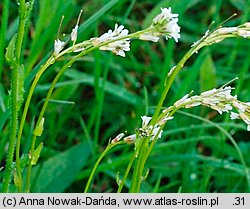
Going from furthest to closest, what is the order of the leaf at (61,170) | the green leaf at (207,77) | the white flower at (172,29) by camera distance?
the green leaf at (207,77), the leaf at (61,170), the white flower at (172,29)

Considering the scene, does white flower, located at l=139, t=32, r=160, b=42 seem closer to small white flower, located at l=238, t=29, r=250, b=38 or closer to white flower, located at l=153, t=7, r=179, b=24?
white flower, located at l=153, t=7, r=179, b=24

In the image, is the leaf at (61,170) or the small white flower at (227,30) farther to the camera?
the leaf at (61,170)

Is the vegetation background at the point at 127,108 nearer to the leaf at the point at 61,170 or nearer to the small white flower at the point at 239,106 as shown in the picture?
the leaf at the point at 61,170

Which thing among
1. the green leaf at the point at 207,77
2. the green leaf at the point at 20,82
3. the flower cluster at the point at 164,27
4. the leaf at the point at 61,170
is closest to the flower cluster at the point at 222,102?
the flower cluster at the point at 164,27

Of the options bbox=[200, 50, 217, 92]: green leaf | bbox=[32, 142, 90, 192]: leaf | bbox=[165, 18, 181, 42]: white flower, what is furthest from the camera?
bbox=[200, 50, 217, 92]: green leaf

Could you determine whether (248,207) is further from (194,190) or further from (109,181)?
(109,181)

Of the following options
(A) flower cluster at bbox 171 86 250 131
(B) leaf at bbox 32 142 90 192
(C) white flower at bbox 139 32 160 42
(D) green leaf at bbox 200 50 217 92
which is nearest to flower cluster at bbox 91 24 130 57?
(C) white flower at bbox 139 32 160 42

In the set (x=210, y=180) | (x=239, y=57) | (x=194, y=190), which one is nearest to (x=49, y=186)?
(x=194, y=190)

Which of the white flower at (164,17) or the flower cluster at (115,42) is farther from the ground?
the white flower at (164,17)

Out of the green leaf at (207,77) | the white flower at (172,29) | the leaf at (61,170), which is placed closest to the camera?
the white flower at (172,29)
